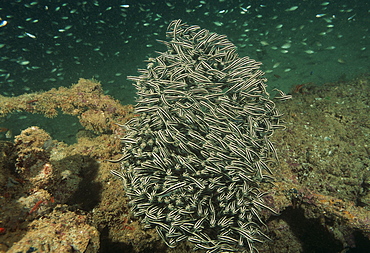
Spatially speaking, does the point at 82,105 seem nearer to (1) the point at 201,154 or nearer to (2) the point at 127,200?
(2) the point at 127,200

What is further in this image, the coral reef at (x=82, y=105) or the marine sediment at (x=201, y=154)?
the coral reef at (x=82, y=105)

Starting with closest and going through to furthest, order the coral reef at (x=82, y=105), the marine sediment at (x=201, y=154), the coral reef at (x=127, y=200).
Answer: the coral reef at (x=127, y=200) → the marine sediment at (x=201, y=154) → the coral reef at (x=82, y=105)

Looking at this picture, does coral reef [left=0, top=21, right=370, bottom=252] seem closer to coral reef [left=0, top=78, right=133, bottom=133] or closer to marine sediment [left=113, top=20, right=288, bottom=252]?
marine sediment [left=113, top=20, right=288, bottom=252]

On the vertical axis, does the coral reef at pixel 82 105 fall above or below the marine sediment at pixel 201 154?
below

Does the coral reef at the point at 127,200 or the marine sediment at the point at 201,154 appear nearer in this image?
the coral reef at the point at 127,200

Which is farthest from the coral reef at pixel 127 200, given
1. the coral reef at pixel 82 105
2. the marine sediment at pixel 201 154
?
the coral reef at pixel 82 105

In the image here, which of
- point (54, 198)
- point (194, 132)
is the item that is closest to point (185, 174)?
point (194, 132)

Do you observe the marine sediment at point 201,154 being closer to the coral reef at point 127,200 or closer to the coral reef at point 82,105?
the coral reef at point 127,200

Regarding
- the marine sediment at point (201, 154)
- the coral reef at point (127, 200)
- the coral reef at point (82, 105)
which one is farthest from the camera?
the coral reef at point (82, 105)

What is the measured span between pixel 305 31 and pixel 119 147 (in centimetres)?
4219

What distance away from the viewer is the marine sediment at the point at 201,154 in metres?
3.59

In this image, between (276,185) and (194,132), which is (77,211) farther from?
(276,185)

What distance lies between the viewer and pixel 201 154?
374 cm

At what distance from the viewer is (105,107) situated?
7312 millimetres
